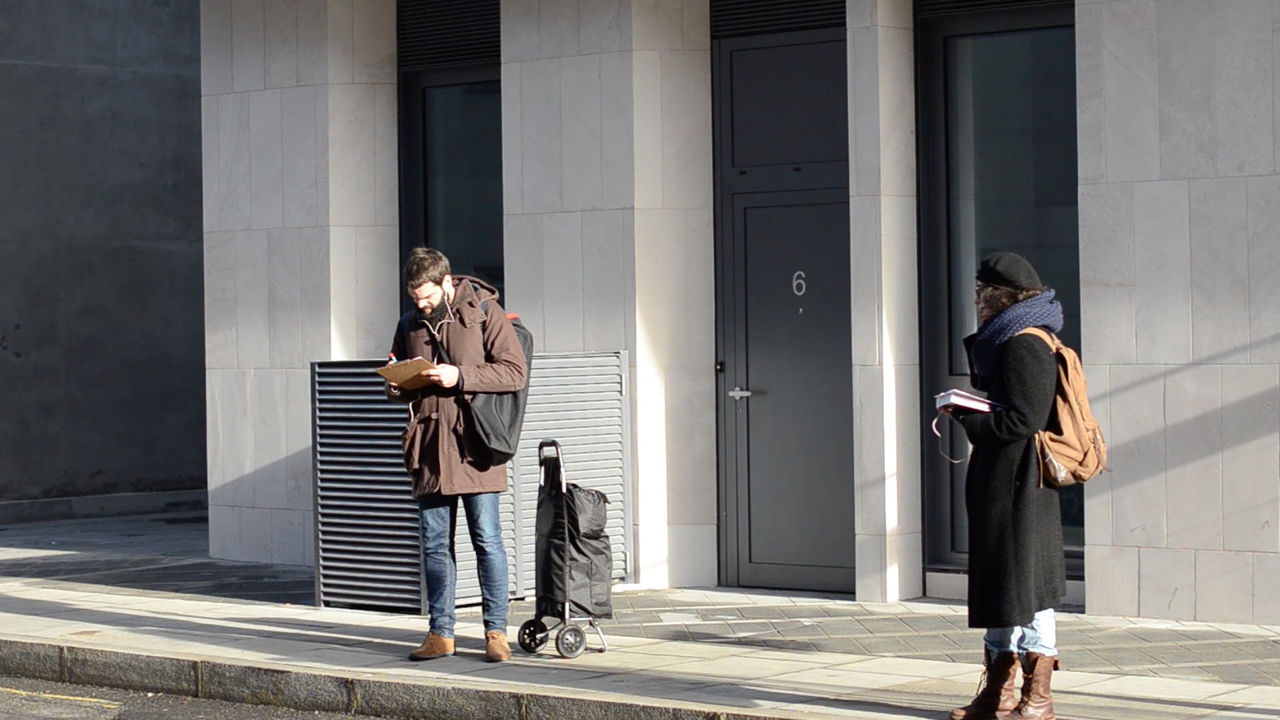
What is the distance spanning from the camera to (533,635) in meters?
8.70

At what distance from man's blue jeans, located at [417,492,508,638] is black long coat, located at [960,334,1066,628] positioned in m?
2.63

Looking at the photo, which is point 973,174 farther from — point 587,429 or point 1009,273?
point 1009,273

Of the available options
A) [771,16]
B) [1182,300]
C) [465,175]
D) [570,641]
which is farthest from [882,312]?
[465,175]

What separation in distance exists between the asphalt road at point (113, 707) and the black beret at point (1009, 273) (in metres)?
3.31

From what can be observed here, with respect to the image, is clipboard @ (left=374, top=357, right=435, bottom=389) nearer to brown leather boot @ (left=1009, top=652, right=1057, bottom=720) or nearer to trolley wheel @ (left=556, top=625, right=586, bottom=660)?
trolley wheel @ (left=556, top=625, right=586, bottom=660)

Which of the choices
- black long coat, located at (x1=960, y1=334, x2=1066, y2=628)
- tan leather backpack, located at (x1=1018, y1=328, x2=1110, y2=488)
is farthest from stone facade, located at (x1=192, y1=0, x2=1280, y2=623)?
black long coat, located at (x1=960, y1=334, x2=1066, y2=628)

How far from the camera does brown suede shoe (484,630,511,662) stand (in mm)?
8492

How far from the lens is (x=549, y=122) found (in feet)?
39.4

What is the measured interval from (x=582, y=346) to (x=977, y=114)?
2870mm

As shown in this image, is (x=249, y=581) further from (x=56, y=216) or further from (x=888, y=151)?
(x=56, y=216)

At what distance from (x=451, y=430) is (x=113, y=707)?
1933 mm

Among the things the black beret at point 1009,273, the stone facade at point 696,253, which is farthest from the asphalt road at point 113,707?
the stone facade at point 696,253

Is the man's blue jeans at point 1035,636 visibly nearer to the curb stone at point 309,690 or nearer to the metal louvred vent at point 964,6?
the curb stone at point 309,690

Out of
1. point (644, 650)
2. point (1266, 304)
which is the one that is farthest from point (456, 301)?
point (1266, 304)
